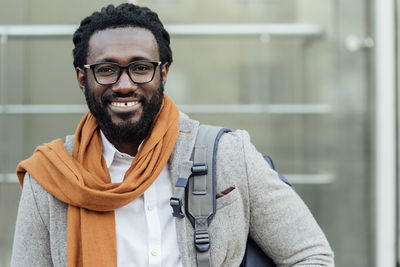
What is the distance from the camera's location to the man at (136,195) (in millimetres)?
1820

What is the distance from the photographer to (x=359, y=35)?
4.45 meters

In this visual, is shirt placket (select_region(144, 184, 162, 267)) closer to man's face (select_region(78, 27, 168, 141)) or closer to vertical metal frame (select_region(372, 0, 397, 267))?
man's face (select_region(78, 27, 168, 141))

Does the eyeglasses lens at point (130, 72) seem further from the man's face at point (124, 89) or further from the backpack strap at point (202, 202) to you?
the backpack strap at point (202, 202)

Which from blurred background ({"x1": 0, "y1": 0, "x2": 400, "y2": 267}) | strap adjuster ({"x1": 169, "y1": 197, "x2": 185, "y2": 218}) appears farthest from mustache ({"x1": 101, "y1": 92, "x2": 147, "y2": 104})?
blurred background ({"x1": 0, "y1": 0, "x2": 400, "y2": 267})

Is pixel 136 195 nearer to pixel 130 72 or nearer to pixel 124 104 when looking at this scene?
pixel 124 104

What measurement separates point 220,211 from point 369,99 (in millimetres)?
2998

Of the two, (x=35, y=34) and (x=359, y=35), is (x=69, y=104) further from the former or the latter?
(x=359, y=35)

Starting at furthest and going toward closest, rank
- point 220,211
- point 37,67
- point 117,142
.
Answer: point 37,67
point 117,142
point 220,211

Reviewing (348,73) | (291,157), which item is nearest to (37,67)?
(291,157)

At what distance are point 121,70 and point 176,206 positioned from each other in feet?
1.67

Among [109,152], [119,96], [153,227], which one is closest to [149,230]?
[153,227]

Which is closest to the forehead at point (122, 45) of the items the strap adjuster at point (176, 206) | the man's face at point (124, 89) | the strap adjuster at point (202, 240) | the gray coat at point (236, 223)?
the man's face at point (124, 89)

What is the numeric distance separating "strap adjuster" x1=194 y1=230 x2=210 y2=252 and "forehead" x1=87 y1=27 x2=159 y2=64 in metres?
0.64

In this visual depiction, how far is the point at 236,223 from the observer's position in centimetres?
182
